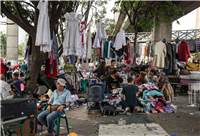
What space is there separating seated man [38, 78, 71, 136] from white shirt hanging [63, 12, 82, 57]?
2.34 m

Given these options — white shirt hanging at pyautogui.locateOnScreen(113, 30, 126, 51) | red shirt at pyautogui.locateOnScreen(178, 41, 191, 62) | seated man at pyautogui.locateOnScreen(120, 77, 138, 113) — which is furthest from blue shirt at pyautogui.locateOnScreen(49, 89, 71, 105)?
red shirt at pyautogui.locateOnScreen(178, 41, 191, 62)

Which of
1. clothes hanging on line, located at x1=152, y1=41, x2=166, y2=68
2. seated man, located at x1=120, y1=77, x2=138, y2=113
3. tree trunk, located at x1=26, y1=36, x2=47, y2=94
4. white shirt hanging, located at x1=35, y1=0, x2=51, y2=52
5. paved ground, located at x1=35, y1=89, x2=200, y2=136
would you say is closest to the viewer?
paved ground, located at x1=35, y1=89, x2=200, y2=136

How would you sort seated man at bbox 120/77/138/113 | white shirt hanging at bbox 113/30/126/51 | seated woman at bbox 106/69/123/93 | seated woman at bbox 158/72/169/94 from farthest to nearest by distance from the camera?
white shirt hanging at bbox 113/30/126/51
seated woman at bbox 158/72/169/94
seated woman at bbox 106/69/123/93
seated man at bbox 120/77/138/113

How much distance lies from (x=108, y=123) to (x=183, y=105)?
452 cm

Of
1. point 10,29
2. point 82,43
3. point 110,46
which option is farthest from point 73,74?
point 10,29

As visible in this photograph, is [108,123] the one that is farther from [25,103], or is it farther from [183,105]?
[183,105]

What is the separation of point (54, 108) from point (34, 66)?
4407 mm

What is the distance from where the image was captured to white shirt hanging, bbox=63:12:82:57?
6.86 metres

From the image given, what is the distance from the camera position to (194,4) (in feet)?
44.1

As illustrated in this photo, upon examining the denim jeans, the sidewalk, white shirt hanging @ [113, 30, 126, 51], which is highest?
white shirt hanging @ [113, 30, 126, 51]

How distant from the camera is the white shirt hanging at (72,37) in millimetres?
6863

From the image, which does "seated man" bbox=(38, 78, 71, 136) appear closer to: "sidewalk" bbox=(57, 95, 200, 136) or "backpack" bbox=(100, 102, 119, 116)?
"sidewalk" bbox=(57, 95, 200, 136)

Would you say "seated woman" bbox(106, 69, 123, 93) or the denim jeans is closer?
the denim jeans

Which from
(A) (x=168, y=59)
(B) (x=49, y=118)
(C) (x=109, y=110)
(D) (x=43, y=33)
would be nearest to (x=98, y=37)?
(D) (x=43, y=33)
